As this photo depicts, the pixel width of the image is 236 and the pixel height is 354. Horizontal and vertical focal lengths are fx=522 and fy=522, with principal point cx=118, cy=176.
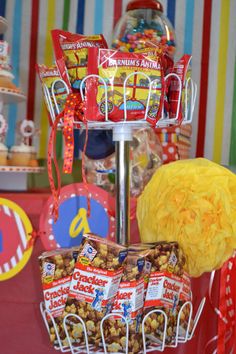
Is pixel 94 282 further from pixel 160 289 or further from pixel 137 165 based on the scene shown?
pixel 137 165

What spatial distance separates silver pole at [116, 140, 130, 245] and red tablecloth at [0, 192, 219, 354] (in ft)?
A: 0.72

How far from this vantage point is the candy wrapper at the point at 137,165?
127 cm

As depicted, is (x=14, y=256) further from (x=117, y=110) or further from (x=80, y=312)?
(x=117, y=110)

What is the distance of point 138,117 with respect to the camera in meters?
0.82

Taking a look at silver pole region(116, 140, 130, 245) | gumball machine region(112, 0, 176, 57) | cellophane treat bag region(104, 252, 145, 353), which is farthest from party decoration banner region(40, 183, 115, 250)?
gumball machine region(112, 0, 176, 57)

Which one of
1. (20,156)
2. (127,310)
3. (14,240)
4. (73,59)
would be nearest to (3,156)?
(20,156)

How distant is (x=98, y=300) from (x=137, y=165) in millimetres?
533

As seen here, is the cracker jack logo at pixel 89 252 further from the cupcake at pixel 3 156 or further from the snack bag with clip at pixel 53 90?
the cupcake at pixel 3 156

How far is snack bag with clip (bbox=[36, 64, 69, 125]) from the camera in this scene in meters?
0.86

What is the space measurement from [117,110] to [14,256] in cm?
43

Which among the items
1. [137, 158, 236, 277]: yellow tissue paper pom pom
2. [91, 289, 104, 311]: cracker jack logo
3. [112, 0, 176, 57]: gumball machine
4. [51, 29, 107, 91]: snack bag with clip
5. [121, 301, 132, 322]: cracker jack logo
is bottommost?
[121, 301, 132, 322]: cracker jack logo

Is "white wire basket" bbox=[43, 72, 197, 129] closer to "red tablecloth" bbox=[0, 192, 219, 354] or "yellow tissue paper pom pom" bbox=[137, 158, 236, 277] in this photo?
"yellow tissue paper pom pom" bbox=[137, 158, 236, 277]

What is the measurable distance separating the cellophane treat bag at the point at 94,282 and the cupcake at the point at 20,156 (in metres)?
0.59

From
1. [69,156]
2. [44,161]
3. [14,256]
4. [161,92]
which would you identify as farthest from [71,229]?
[44,161]
